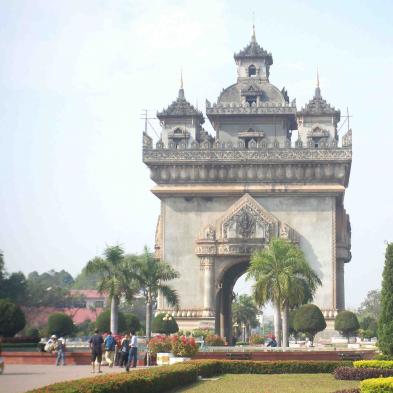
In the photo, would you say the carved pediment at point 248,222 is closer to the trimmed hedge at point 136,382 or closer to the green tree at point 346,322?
the green tree at point 346,322

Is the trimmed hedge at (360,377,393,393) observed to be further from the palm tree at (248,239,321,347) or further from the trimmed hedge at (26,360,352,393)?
the palm tree at (248,239,321,347)

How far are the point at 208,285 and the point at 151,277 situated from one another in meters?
5.54

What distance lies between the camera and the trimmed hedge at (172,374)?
17.0m

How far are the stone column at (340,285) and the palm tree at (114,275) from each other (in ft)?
45.3

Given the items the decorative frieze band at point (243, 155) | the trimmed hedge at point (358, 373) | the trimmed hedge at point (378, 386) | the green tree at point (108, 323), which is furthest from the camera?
the decorative frieze band at point (243, 155)

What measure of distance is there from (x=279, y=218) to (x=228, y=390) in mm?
33060

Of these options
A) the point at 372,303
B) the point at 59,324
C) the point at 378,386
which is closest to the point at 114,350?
the point at 59,324

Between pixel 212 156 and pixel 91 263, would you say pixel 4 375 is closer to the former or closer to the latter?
pixel 91 263

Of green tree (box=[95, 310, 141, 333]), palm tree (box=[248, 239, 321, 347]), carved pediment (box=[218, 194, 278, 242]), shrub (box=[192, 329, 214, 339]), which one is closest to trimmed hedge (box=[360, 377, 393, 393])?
palm tree (box=[248, 239, 321, 347])

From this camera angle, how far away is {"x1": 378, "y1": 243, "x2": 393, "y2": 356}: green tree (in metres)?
29.1

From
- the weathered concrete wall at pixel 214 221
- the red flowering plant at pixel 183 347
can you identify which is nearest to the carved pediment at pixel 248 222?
the weathered concrete wall at pixel 214 221

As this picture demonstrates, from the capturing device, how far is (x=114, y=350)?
33812 mm

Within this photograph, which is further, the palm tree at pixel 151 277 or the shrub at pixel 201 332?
the shrub at pixel 201 332

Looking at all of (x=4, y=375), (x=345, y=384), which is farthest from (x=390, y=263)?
(x=4, y=375)
